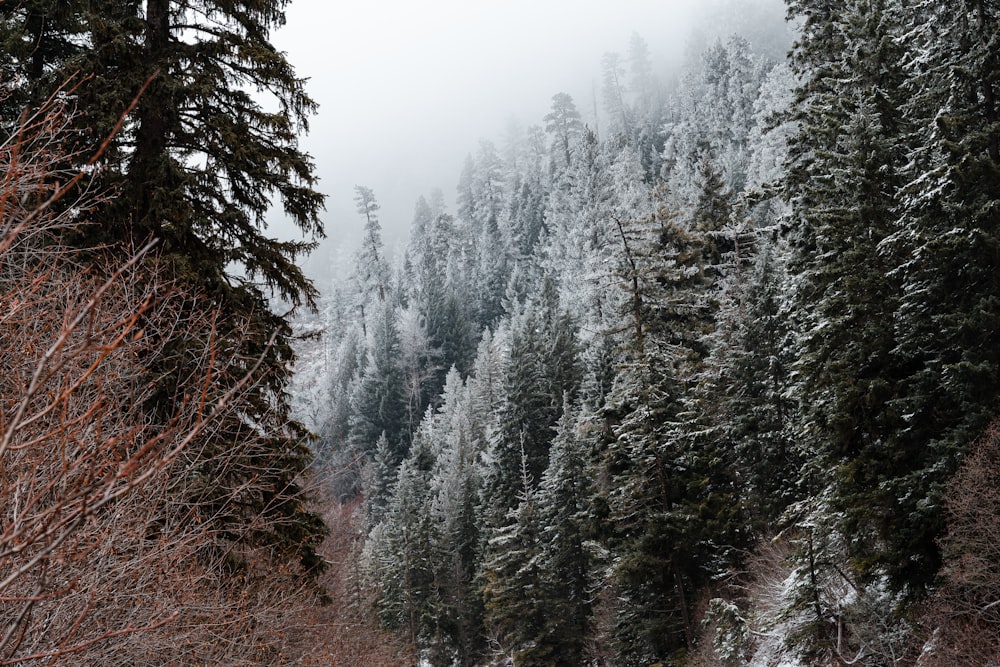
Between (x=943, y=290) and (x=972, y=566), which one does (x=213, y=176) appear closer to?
(x=972, y=566)

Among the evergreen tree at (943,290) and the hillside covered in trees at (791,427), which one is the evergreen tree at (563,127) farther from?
the evergreen tree at (943,290)

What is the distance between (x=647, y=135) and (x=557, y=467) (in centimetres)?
6198

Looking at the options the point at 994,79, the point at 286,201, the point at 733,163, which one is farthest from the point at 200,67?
the point at 733,163

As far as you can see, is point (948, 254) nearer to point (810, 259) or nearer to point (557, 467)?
point (810, 259)

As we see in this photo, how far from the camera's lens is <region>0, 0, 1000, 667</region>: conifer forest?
379cm

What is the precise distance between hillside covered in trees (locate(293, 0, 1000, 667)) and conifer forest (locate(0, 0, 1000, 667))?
9cm

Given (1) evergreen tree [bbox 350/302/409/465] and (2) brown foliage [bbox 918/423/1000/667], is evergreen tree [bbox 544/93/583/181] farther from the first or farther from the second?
(2) brown foliage [bbox 918/423/1000/667]

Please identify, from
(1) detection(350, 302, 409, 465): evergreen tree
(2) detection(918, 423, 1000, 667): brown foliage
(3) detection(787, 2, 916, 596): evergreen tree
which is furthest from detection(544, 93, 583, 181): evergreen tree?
(2) detection(918, 423, 1000, 667): brown foliage

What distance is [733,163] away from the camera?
5212 centimetres

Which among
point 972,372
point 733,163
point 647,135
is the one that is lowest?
point 972,372

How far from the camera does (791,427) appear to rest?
1486cm

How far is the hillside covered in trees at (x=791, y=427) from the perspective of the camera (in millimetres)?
10016

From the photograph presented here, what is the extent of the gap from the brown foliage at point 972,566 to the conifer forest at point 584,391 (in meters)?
0.05

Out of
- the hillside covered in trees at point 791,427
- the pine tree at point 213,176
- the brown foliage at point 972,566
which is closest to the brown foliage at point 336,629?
the pine tree at point 213,176
